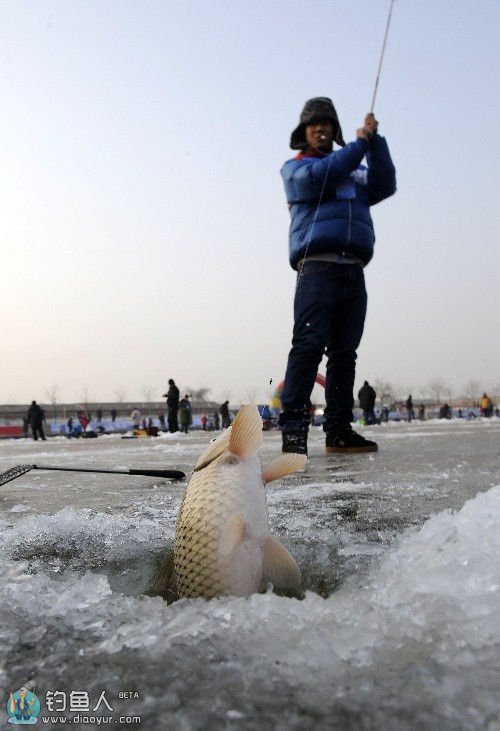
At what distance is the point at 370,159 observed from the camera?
389 cm

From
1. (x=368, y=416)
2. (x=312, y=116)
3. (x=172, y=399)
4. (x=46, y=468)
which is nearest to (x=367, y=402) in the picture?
(x=368, y=416)

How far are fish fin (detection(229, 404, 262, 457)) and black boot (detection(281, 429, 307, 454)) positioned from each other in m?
2.27

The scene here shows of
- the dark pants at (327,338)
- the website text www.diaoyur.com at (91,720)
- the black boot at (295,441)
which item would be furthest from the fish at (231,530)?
the dark pants at (327,338)

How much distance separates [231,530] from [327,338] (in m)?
3.05

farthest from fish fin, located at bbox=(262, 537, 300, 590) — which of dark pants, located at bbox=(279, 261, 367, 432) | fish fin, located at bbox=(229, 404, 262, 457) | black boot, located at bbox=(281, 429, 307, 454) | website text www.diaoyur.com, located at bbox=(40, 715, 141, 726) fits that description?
dark pants, located at bbox=(279, 261, 367, 432)

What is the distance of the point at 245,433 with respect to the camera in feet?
4.03

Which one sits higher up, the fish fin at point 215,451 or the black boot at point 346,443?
the fish fin at point 215,451

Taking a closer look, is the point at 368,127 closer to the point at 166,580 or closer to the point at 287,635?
the point at 166,580

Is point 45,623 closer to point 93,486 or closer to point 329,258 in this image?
point 93,486

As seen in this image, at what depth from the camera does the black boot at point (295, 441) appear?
11.5 feet

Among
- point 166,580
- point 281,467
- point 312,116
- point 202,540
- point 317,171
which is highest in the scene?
point 312,116

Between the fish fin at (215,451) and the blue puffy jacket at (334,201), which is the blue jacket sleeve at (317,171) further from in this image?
the fish fin at (215,451)

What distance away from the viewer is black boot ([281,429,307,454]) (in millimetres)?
3504

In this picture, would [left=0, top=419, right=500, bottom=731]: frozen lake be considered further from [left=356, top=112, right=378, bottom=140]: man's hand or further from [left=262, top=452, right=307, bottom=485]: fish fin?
[left=356, top=112, right=378, bottom=140]: man's hand
